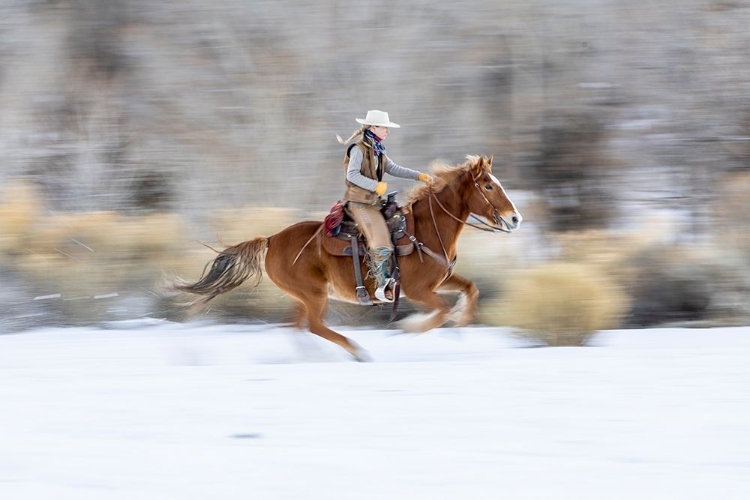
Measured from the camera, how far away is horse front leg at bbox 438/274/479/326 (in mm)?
7895

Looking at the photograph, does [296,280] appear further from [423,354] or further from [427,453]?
[427,453]

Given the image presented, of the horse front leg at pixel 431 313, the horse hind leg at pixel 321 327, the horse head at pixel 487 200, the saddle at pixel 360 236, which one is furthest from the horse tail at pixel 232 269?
the horse head at pixel 487 200

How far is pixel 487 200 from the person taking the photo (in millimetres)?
7816

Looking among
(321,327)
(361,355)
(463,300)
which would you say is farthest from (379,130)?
(361,355)

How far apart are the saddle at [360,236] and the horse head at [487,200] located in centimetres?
57

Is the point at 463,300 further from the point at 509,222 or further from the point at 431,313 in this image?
the point at 509,222

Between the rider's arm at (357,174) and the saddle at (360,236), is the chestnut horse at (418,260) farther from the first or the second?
the rider's arm at (357,174)

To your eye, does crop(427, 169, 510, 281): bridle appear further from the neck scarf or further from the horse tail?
the horse tail

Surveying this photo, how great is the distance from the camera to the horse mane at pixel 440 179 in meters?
8.05

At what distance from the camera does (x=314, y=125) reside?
14859mm

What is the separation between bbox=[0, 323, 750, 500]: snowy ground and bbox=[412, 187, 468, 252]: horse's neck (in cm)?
101

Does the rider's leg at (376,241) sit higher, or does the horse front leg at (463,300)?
the rider's leg at (376,241)

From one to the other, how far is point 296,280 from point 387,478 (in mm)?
3892

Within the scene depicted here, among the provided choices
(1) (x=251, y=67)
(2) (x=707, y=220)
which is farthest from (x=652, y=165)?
(1) (x=251, y=67)
